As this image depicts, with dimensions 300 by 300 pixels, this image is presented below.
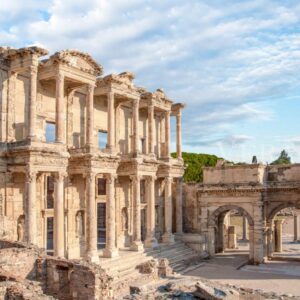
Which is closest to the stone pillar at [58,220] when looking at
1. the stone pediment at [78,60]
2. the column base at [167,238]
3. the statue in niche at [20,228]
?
the statue in niche at [20,228]

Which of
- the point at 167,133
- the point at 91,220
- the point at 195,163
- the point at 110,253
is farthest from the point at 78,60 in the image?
the point at 195,163

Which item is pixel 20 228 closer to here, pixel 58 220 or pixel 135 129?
pixel 58 220

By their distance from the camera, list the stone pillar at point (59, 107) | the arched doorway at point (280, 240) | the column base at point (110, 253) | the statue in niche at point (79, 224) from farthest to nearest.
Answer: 1. the arched doorway at point (280, 240)
2. the statue in niche at point (79, 224)
3. the column base at point (110, 253)
4. the stone pillar at point (59, 107)

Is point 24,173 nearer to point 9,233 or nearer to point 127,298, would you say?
point 9,233

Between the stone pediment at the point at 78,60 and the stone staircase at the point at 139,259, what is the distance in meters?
11.0

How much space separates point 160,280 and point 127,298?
15.2ft

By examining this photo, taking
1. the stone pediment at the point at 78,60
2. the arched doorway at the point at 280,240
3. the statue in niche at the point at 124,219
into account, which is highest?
the stone pediment at the point at 78,60

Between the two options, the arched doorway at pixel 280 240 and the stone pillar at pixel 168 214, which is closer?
the arched doorway at pixel 280 240

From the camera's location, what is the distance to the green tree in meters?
52.9

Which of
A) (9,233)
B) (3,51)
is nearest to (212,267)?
(9,233)

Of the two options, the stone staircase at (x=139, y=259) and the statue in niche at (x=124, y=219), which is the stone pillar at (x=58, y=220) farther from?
the statue in niche at (x=124, y=219)

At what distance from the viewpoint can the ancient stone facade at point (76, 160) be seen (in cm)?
2200

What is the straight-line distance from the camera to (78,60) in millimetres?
24922

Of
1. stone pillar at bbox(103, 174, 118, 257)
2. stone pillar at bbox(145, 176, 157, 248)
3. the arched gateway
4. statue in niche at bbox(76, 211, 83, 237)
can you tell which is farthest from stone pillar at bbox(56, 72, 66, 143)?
the arched gateway
